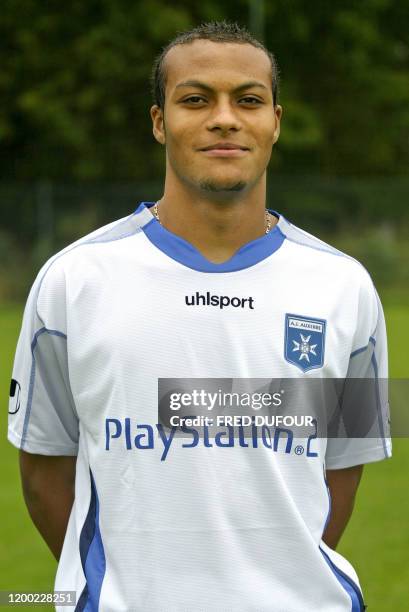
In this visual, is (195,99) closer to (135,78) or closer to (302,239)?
(302,239)

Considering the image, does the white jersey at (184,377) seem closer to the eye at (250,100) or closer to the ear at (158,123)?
the ear at (158,123)

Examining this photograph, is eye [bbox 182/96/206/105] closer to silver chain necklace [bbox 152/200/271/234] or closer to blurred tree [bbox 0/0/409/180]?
silver chain necklace [bbox 152/200/271/234]

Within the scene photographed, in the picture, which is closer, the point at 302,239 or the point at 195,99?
the point at 195,99

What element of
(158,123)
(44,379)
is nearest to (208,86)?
(158,123)

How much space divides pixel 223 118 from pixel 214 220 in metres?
0.25

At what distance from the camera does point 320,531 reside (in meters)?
2.54

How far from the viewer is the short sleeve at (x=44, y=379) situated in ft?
8.38

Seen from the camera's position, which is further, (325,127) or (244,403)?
(325,127)

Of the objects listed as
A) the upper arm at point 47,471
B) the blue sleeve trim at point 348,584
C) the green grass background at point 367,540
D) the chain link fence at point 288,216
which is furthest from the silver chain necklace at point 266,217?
the chain link fence at point 288,216

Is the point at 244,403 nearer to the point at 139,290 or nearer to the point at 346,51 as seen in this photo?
the point at 139,290

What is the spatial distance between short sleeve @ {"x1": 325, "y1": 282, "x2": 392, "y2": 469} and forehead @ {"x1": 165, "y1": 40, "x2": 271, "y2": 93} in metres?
0.57

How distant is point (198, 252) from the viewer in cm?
258

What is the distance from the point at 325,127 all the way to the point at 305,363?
2580cm

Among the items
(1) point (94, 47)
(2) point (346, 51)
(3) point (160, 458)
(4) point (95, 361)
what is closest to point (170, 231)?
(4) point (95, 361)
